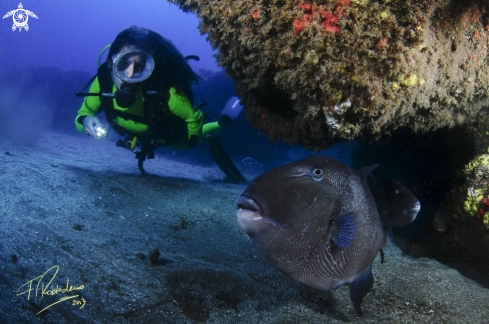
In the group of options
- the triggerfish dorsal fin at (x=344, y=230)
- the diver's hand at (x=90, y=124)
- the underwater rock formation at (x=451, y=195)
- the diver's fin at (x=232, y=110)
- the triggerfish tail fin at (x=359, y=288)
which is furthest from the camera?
the diver's fin at (x=232, y=110)

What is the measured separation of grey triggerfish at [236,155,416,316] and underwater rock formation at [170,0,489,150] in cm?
88

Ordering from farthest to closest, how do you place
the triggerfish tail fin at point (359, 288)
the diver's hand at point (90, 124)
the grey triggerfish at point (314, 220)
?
the diver's hand at point (90, 124) → the triggerfish tail fin at point (359, 288) → the grey triggerfish at point (314, 220)

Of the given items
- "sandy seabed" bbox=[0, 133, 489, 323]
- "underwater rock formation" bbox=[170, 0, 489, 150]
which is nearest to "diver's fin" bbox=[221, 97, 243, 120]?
"sandy seabed" bbox=[0, 133, 489, 323]

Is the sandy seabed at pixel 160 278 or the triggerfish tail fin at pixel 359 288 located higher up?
the triggerfish tail fin at pixel 359 288

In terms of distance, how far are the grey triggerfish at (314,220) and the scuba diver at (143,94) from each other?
14.3ft

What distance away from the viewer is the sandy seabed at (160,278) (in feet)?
5.62

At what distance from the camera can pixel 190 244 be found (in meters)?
2.90

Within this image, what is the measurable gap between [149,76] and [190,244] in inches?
141

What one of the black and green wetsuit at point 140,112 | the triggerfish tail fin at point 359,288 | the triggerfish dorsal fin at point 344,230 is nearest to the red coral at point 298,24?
the triggerfish dorsal fin at point 344,230

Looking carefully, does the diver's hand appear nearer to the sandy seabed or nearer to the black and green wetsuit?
the black and green wetsuit

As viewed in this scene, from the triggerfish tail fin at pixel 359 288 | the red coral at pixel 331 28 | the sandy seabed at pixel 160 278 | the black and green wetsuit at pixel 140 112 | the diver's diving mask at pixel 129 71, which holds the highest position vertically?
the red coral at pixel 331 28

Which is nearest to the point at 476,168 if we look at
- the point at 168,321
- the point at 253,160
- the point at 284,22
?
the point at 284,22

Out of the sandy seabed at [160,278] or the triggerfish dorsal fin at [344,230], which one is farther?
the sandy seabed at [160,278]

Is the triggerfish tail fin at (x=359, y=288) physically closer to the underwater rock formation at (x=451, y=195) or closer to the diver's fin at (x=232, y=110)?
the underwater rock formation at (x=451, y=195)
